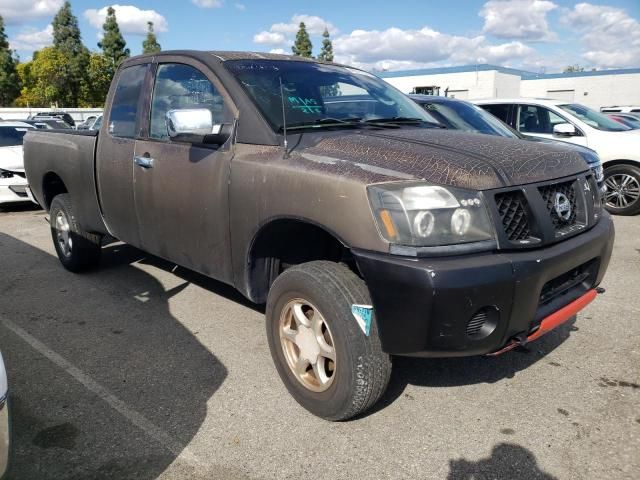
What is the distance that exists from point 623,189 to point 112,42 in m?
48.6

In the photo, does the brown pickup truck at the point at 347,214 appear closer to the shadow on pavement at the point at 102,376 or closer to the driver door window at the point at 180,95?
the driver door window at the point at 180,95

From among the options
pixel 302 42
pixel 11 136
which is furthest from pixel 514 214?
pixel 302 42

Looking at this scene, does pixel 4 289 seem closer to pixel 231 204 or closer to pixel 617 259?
pixel 231 204

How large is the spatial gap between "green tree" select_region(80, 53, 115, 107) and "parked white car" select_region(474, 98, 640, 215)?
44.8 m

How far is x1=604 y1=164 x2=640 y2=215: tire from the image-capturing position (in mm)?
8078

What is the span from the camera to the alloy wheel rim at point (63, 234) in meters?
5.20

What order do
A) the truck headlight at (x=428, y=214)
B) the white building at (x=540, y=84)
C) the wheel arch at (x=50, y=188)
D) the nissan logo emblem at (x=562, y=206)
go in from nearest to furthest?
the truck headlight at (x=428, y=214) < the nissan logo emblem at (x=562, y=206) < the wheel arch at (x=50, y=188) < the white building at (x=540, y=84)

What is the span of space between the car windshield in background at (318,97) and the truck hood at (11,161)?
23.5 feet

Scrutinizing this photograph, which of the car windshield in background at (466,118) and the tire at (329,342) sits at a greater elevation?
the car windshield in background at (466,118)

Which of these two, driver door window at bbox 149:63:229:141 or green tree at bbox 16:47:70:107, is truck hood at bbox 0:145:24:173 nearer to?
driver door window at bbox 149:63:229:141

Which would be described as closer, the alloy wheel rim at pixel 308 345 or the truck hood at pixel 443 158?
the truck hood at pixel 443 158

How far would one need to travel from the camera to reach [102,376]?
331 cm

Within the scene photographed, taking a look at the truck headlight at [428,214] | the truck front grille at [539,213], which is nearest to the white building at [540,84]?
the truck front grille at [539,213]

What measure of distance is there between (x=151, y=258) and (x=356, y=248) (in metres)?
4.09
